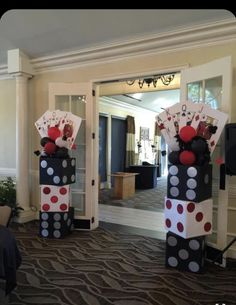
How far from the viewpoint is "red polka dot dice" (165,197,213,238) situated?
279 centimetres

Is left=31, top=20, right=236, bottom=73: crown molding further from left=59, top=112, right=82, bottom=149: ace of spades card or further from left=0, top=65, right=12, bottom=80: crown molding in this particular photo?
left=59, top=112, right=82, bottom=149: ace of spades card

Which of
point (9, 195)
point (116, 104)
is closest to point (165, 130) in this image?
point (9, 195)

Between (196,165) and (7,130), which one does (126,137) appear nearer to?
(7,130)

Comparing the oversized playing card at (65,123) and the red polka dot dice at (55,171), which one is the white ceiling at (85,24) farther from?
the red polka dot dice at (55,171)

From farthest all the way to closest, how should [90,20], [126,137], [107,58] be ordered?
[126,137]
[107,58]
[90,20]

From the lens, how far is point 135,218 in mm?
5109

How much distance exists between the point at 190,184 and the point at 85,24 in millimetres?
2334

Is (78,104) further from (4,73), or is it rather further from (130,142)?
(130,142)

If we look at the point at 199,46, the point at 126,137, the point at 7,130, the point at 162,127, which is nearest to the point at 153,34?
the point at 199,46

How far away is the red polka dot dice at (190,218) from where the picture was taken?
2.79 metres

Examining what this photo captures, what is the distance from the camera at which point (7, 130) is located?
17.4 feet

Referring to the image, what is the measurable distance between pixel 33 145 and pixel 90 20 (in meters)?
2.35

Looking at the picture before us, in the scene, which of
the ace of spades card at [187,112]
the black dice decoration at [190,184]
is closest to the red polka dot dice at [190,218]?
the black dice decoration at [190,184]

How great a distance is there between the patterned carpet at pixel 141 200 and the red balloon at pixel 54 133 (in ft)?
9.50
